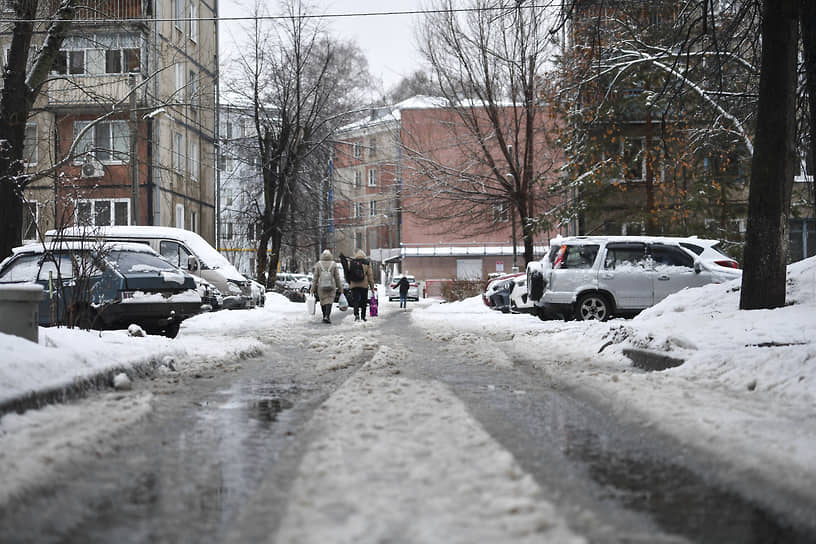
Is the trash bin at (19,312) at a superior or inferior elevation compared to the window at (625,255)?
inferior

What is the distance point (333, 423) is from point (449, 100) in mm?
23323

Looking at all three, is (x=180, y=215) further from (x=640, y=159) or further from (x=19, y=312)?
(x=19, y=312)

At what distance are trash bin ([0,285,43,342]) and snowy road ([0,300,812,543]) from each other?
1405mm

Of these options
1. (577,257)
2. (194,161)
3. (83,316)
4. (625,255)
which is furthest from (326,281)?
(194,161)

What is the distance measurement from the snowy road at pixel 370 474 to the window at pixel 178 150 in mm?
29248

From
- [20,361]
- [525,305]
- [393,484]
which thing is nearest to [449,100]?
[525,305]

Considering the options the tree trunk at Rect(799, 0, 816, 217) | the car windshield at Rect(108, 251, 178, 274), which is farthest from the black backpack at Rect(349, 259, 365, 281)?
the tree trunk at Rect(799, 0, 816, 217)

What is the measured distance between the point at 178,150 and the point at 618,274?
24.1m

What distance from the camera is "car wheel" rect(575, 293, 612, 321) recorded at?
54.9 feet

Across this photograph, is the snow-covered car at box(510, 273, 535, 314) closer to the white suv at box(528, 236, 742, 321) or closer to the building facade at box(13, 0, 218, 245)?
the white suv at box(528, 236, 742, 321)

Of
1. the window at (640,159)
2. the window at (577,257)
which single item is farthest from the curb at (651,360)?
the window at (640,159)

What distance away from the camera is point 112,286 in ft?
41.1

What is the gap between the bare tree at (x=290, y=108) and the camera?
114 feet

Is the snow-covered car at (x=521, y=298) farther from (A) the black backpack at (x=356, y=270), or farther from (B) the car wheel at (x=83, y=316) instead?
(B) the car wheel at (x=83, y=316)
